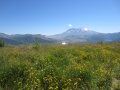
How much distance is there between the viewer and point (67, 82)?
675cm

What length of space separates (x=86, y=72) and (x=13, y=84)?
3.47 m

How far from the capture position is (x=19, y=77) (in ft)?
23.5

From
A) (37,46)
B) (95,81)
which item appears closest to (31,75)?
(95,81)

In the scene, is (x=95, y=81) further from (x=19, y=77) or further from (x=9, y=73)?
(x=9, y=73)

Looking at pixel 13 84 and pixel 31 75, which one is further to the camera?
pixel 31 75

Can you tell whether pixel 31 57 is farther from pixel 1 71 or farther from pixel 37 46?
pixel 37 46

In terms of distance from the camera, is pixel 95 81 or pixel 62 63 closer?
pixel 95 81

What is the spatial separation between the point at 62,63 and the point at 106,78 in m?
3.30

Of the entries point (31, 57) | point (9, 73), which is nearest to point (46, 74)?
point (9, 73)

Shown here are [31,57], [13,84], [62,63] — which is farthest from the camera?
[31,57]

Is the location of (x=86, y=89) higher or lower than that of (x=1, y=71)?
lower

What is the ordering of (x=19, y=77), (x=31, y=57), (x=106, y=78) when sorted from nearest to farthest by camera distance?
(x=19, y=77)
(x=106, y=78)
(x=31, y=57)

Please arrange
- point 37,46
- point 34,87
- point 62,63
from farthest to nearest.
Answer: point 37,46 → point 62,63 → point 34,87

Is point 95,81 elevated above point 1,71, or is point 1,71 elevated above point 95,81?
point 1,71
